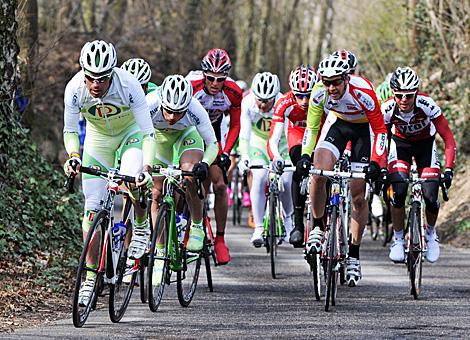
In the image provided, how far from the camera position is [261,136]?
15.9 m

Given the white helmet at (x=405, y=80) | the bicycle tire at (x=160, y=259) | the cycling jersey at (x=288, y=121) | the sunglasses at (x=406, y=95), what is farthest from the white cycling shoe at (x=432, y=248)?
the bicycle tire at (x=160, y=259)

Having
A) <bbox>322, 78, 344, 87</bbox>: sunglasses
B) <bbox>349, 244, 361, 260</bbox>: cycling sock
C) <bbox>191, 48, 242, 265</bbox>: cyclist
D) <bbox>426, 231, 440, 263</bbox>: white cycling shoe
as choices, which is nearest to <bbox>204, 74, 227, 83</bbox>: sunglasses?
<bbox>191, 48, 242, 265</bbox>: cyclist

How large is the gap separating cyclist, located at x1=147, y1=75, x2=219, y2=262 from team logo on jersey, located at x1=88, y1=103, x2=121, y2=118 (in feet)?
2.91

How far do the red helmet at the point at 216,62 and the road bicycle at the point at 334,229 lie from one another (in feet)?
7.36

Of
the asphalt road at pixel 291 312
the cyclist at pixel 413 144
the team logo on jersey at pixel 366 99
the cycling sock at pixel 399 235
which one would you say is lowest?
the asphalt road at pixel 291 312

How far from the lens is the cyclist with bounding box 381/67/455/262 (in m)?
12.0

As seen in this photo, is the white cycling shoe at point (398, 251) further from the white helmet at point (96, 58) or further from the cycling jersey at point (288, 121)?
the white helmet at point (96, 58)

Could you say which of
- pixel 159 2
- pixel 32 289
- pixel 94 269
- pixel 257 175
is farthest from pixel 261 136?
pixel 159 2

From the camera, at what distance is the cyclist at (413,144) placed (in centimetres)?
1203

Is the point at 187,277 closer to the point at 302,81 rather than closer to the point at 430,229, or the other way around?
the point at 430,229

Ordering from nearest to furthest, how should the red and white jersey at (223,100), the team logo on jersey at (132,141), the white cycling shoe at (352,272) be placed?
the team logo on jersey at (132,141)
the white cycling shoe at (352,272)
the red and white jersey at (223,100)

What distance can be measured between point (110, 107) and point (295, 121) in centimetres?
Result: 479

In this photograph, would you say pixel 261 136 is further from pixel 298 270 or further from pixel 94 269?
pixel 94 269

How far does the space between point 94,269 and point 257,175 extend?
20.1 ft
